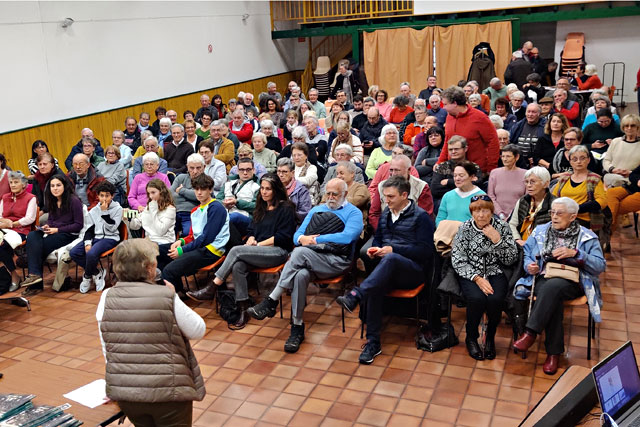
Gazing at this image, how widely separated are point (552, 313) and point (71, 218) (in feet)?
14.9

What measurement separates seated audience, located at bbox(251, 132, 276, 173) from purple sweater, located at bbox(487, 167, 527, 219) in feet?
8.82

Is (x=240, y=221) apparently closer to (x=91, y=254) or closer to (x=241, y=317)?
(x=241, y=317)

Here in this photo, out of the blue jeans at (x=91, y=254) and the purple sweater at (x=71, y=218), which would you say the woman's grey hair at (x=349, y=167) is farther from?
the purple sweater at (x=71, y=218)

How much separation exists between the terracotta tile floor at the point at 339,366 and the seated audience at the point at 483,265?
0.63 feet

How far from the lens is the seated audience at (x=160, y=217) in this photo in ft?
19.1

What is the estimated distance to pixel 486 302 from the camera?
173 inches

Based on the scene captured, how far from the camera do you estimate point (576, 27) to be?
555 inches

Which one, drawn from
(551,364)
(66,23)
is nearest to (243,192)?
(551,364)

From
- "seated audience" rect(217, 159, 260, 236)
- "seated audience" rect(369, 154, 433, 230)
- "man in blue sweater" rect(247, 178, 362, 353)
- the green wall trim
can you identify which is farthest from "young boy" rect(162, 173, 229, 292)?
the green wall trim

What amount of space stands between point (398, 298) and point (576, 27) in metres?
11.5

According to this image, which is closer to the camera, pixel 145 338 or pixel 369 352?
pixel 145 338

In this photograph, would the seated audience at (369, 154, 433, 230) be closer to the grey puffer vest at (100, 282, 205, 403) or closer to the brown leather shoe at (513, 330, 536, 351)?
the brown leather shoe at (513, 330, 536, 351)

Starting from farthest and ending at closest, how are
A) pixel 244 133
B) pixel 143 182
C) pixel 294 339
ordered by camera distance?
pixel 244 133 < pixel 143 182 < pixel 294 339

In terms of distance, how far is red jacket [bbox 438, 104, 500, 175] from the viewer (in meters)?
5.99
